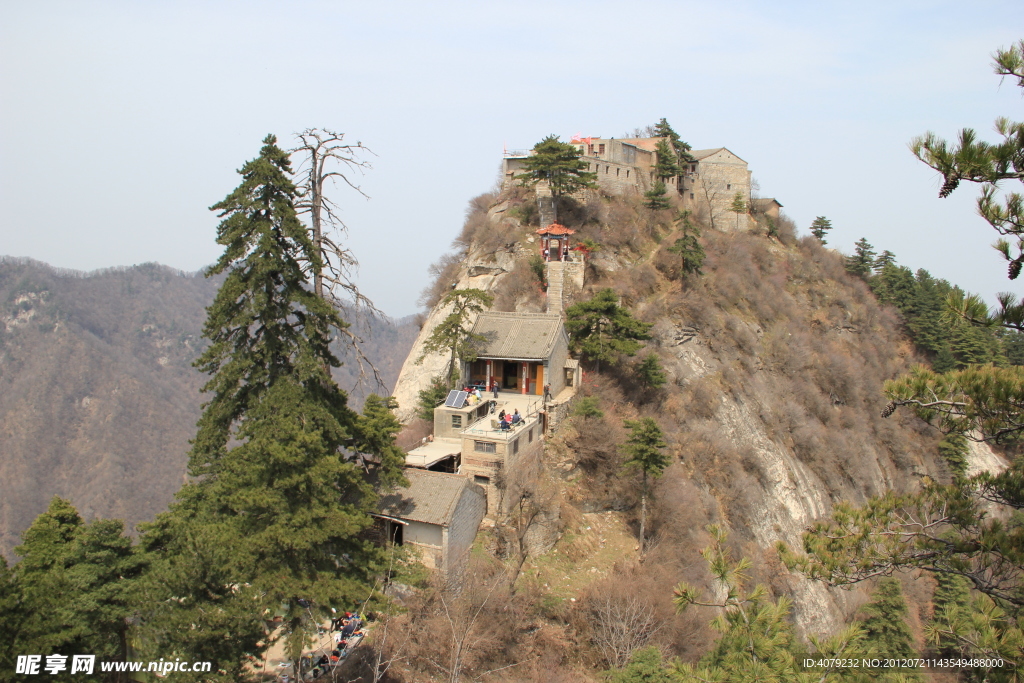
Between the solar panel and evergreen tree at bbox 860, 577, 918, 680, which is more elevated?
the solar panel

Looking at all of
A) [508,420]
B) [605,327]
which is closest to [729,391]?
[605,327]

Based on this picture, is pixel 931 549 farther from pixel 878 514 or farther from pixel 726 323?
pixel 726 323

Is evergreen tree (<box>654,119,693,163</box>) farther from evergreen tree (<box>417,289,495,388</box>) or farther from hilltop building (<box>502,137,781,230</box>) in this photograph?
evergreen tree (<box>417,289,495,388</box>)

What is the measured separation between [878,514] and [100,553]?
44.0 feet

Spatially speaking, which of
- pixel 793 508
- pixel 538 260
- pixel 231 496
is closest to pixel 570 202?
pixel 538 260

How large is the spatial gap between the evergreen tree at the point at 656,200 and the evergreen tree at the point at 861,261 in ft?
68.9

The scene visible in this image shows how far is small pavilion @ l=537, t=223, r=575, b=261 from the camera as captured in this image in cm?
3127

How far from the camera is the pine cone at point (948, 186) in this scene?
7777 mm

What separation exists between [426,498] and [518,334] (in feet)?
31.4

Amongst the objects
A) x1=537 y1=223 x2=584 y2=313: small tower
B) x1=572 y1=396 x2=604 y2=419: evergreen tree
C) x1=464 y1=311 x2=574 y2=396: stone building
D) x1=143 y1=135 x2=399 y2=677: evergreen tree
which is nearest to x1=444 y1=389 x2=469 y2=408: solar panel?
x1=464 y1=311 x2=574 y2=396: stone building

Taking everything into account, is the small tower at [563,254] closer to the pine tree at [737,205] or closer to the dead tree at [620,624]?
the dead tree at [620,624]

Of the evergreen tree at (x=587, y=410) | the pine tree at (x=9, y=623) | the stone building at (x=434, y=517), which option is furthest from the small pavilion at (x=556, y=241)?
the pine tree at (x=9, y=623)

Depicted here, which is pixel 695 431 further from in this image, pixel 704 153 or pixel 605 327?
pixel 704 153

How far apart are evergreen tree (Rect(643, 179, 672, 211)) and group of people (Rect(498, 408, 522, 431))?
81.6 ft
